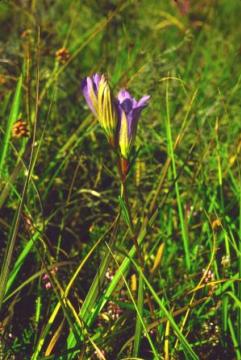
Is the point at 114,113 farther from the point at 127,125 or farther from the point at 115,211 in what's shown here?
the point at 115,211

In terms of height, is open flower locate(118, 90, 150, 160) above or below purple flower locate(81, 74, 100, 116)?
below

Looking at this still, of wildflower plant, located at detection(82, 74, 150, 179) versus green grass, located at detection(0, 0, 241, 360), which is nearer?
wildflower plant, located at detection(82, 74, 150, 179)

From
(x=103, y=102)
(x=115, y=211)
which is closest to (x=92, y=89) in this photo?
(x=103, y=102)

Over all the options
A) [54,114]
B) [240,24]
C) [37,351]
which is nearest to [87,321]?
[37,351]

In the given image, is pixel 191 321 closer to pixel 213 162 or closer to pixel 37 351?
pixel 37 351

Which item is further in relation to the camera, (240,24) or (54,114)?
(240,24)
